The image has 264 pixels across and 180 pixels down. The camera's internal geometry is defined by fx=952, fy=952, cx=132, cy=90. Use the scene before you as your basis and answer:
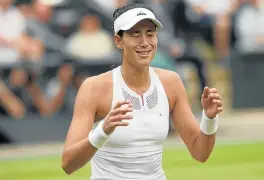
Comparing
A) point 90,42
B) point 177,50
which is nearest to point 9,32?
point 90,42

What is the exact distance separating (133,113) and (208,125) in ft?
1.49

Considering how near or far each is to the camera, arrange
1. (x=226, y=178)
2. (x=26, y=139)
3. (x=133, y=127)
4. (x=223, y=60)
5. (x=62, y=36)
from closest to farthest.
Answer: (x=133, y=127)
(x=226, y=178)
(x=26, y=139)
(x=62, y=36)
(x=223, y=60)

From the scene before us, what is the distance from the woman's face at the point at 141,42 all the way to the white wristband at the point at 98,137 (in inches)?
20.6

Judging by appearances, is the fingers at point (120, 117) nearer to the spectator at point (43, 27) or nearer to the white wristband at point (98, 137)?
the white wristband at point (98, 137)

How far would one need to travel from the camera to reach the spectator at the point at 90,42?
48.3 feet

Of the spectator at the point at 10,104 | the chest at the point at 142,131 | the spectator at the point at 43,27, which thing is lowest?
the chest at the point at 142,131

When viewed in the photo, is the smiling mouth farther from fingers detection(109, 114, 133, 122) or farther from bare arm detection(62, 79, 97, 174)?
fingers detection(109, 114, 133, 122)

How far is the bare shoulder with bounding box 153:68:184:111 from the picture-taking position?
5.88 metres

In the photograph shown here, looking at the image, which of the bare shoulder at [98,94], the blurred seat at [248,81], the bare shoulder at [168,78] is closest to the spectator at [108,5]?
the blurred seat at [248,81]

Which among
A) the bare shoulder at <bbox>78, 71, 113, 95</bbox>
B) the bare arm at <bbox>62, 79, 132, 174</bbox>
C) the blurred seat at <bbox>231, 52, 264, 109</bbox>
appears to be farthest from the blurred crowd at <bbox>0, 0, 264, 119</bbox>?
the bare arm at <bbox>62, 79, 132, 174</bbox>

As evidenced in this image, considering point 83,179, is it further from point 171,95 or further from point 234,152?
point 171,95

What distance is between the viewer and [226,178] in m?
10.9

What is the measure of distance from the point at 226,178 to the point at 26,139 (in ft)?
13.7

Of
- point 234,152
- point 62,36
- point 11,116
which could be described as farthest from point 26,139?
point 234,152
